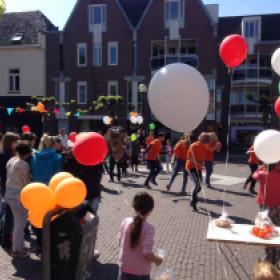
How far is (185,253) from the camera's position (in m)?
6.18

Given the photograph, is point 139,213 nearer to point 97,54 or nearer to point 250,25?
point 97,54

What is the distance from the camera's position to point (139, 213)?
367 centimetres

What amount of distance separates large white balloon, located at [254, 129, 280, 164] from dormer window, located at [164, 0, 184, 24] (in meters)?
25.4

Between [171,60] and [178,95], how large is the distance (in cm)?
2537

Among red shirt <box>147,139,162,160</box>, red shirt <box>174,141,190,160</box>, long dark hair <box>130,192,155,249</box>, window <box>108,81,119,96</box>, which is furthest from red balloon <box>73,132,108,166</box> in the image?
window <box>108,81,119,96</box>

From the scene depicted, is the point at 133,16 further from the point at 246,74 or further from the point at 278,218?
the point at 278,218

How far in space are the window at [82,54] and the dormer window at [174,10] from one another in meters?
6.47

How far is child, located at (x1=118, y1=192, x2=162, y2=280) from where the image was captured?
3.61 meters

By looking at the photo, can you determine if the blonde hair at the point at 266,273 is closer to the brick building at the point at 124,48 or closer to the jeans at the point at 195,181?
the jeans at the point at 195,181

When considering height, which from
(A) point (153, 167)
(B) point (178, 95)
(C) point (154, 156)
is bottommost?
(A) point (153, 167)

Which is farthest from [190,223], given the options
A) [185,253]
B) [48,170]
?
[48,170]

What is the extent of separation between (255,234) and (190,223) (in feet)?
10.8

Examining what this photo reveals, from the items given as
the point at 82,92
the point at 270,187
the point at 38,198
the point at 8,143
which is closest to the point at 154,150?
the point at 8,143

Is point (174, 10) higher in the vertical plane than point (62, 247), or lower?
higher
